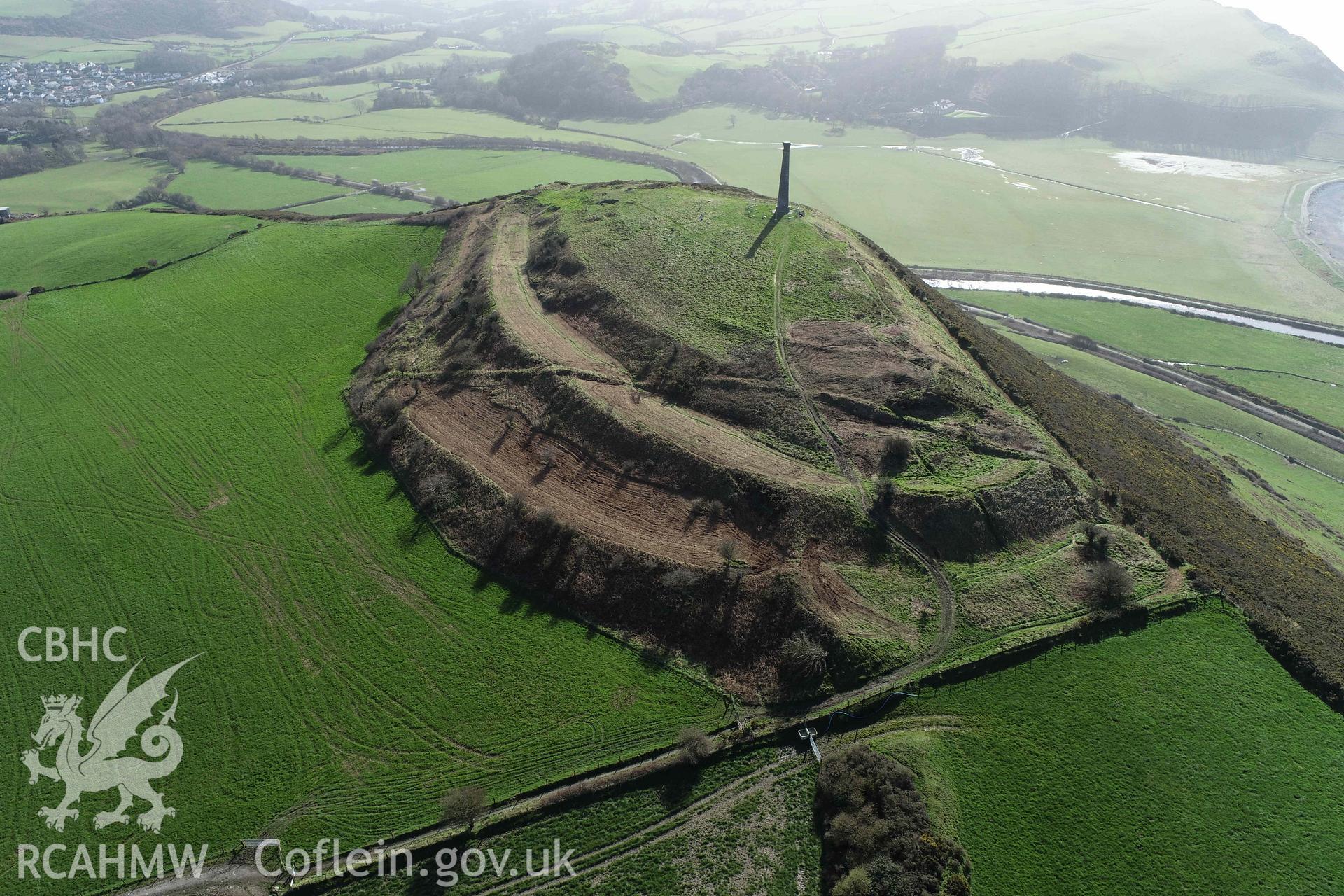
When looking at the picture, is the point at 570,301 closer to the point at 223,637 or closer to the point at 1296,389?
the point at 223,637

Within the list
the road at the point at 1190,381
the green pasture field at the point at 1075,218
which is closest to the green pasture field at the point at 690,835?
the road at the point at 1190,381

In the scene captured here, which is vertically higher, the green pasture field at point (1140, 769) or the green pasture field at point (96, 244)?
the green pasture field at point (96, 244)

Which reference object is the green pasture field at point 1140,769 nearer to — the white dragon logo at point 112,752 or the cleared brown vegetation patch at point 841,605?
the cleared brown vegetation patch at point 841,605

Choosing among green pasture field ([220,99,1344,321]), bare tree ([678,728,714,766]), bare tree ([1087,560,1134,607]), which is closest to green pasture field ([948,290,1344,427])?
green pasture field ([220,99,1344,321])

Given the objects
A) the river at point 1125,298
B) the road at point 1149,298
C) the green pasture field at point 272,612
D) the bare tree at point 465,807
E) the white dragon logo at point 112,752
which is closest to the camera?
the bare tree at point 465,807

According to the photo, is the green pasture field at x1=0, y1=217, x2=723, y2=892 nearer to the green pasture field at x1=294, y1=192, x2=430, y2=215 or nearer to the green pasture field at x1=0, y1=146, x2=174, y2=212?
the green pasture field at x1=294, y1=192, x2=430, y2=215

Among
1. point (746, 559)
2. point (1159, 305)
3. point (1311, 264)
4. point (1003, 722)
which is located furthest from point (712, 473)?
point (1311, 264)

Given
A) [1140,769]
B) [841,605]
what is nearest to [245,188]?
[841,605]
